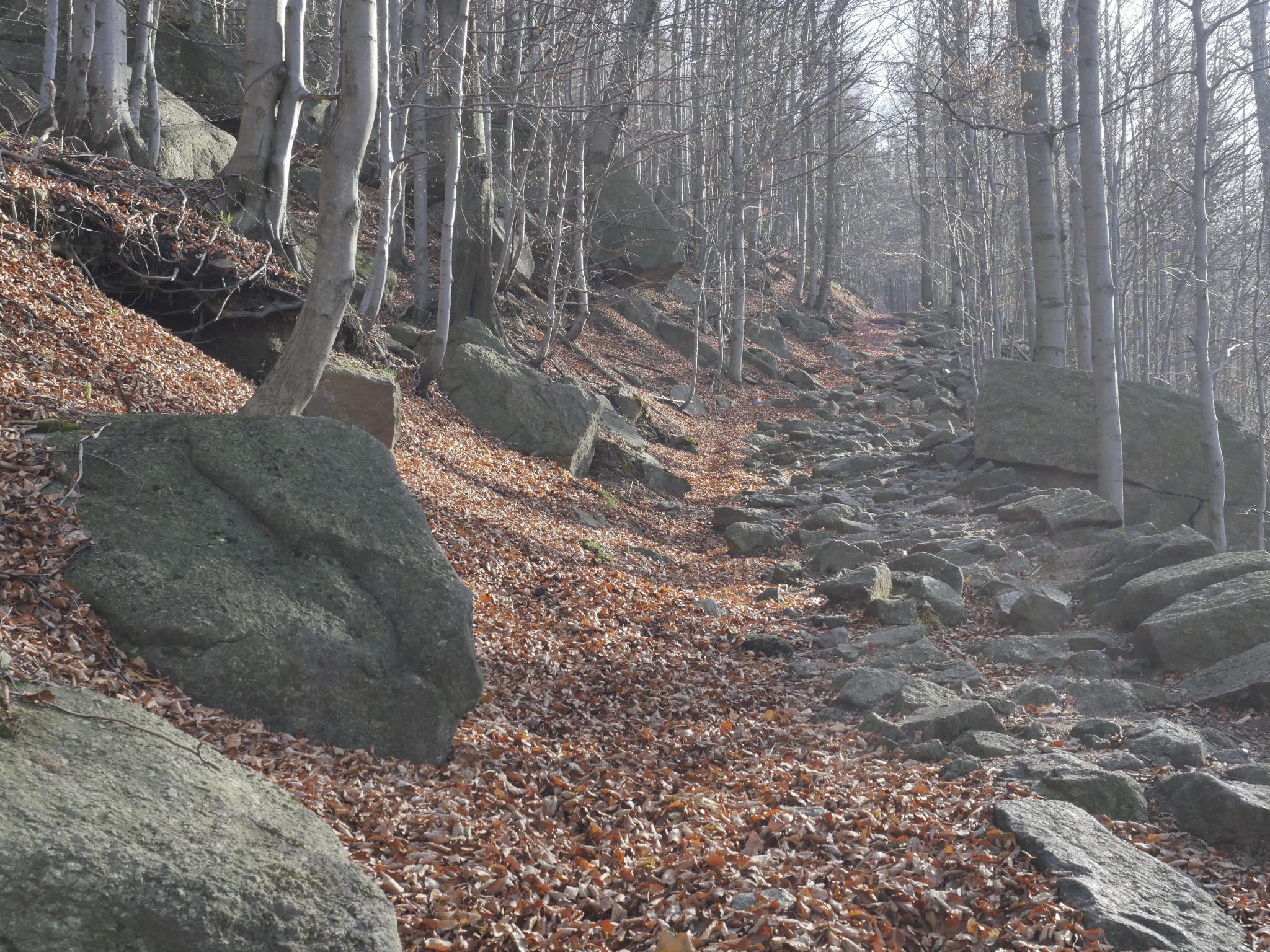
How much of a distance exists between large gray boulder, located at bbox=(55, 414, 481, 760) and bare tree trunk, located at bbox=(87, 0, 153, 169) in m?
6.04

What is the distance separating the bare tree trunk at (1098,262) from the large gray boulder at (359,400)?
25.3ft

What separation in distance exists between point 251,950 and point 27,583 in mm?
2263

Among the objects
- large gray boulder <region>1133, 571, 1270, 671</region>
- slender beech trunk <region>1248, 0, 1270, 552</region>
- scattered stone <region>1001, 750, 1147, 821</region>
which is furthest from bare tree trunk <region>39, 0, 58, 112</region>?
slender beech trunk <region>1248, 0, 1270, 552</region>

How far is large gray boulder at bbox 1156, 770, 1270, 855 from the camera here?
13.9 feet

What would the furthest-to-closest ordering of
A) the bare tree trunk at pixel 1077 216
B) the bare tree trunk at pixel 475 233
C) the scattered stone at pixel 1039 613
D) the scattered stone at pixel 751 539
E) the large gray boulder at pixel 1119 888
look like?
the bare tree trunk at pixel 1077 216
the bare tree trunk at pixel 475 233
the scattered stone at pixel 751 539
the scattered stone at pixel 1039 613
the large gray boulder at pixel 1119 888

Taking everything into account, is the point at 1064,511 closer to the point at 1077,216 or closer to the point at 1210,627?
the point at 1210,627

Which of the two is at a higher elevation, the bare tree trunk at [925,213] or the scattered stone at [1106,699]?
the bare tree trunk at [925,213]

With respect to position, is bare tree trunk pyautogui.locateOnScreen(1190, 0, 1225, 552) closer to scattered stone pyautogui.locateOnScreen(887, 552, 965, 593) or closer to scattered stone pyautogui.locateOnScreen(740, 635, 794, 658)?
scattered stone pyautogui.locateOnScreen(887, 552, 965, 593)

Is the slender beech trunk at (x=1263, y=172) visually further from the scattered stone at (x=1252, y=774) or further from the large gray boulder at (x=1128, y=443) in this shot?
the scattered stone at (x=1252, y=774)

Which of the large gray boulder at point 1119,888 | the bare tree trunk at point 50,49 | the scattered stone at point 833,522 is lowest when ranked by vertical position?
the large gray boulder at point 1119,888

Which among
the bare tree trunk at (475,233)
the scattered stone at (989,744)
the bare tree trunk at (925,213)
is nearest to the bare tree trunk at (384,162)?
the bare tree trunk at (475,233)

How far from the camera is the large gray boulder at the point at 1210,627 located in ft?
20.8

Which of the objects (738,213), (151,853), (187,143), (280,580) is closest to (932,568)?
(280,580)

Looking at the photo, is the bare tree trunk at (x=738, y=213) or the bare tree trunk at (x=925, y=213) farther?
the bare tree trunk at (x=925, y=213)
